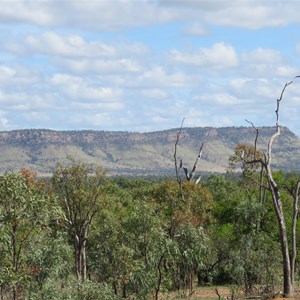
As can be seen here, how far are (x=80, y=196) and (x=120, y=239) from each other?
6.04 metres

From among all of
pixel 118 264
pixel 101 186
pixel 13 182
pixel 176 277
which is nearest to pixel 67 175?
pixel 101 186

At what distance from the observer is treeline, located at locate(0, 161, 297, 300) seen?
3003 cm

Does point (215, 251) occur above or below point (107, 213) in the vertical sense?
below

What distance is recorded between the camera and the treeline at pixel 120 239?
30027mm

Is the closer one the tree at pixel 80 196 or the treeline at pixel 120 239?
the treeline at pixel 120 239

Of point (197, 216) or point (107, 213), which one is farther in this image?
point (197, 216)

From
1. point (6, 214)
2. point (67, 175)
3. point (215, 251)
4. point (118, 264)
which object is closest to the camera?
point (6, 214)

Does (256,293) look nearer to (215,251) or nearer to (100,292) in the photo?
(215,251)

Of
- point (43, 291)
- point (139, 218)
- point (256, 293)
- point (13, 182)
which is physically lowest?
point (256, 293)

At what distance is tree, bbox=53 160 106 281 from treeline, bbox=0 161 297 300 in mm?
78

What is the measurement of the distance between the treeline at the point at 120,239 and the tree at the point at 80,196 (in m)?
0.08

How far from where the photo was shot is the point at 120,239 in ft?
150

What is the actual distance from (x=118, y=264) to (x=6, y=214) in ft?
62.6

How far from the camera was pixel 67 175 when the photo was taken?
49375 millimetres
